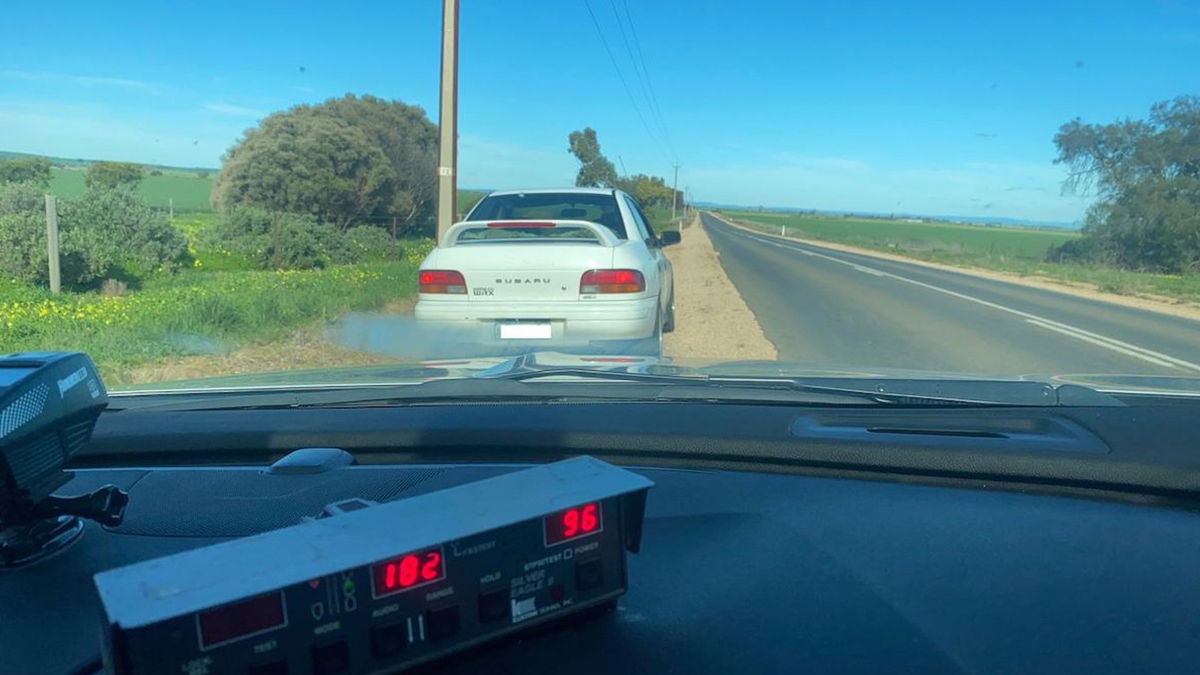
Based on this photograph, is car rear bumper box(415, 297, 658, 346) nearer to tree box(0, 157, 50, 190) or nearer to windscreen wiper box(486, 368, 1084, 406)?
windscreen wiper box(486, 368, 1084, 406)

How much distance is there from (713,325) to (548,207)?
3912 millimetres

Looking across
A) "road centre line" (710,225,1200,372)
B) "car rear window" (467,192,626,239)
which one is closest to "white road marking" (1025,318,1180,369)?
"road centre line" (710,225,1200,372)

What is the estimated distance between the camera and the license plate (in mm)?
7453

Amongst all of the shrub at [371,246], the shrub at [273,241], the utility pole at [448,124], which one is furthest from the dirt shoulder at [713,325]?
the shrub at [273,241]

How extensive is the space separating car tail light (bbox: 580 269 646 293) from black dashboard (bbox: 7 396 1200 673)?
14.1 feet

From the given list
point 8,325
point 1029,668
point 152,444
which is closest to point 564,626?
point 1029,668

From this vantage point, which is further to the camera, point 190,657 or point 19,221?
point 19,221

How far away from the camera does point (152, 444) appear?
2789 millimetres

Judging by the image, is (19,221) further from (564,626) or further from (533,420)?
(564,626)

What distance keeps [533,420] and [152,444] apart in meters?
1.13

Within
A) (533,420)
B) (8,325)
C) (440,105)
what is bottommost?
(8,325)

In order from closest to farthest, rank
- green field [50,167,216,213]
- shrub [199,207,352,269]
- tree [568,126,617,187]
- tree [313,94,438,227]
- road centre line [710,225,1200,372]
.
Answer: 1. road centre line [710,225,1200,372]
2. green field [50,167,216,213]
3. shrub [199,207,352,269]
4. tree [313,94,438,227]
5. tree [568,126,617,187]

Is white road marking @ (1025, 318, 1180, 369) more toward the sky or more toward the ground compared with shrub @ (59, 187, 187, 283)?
more toward the ground

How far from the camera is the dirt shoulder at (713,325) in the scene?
1030 centimetres
